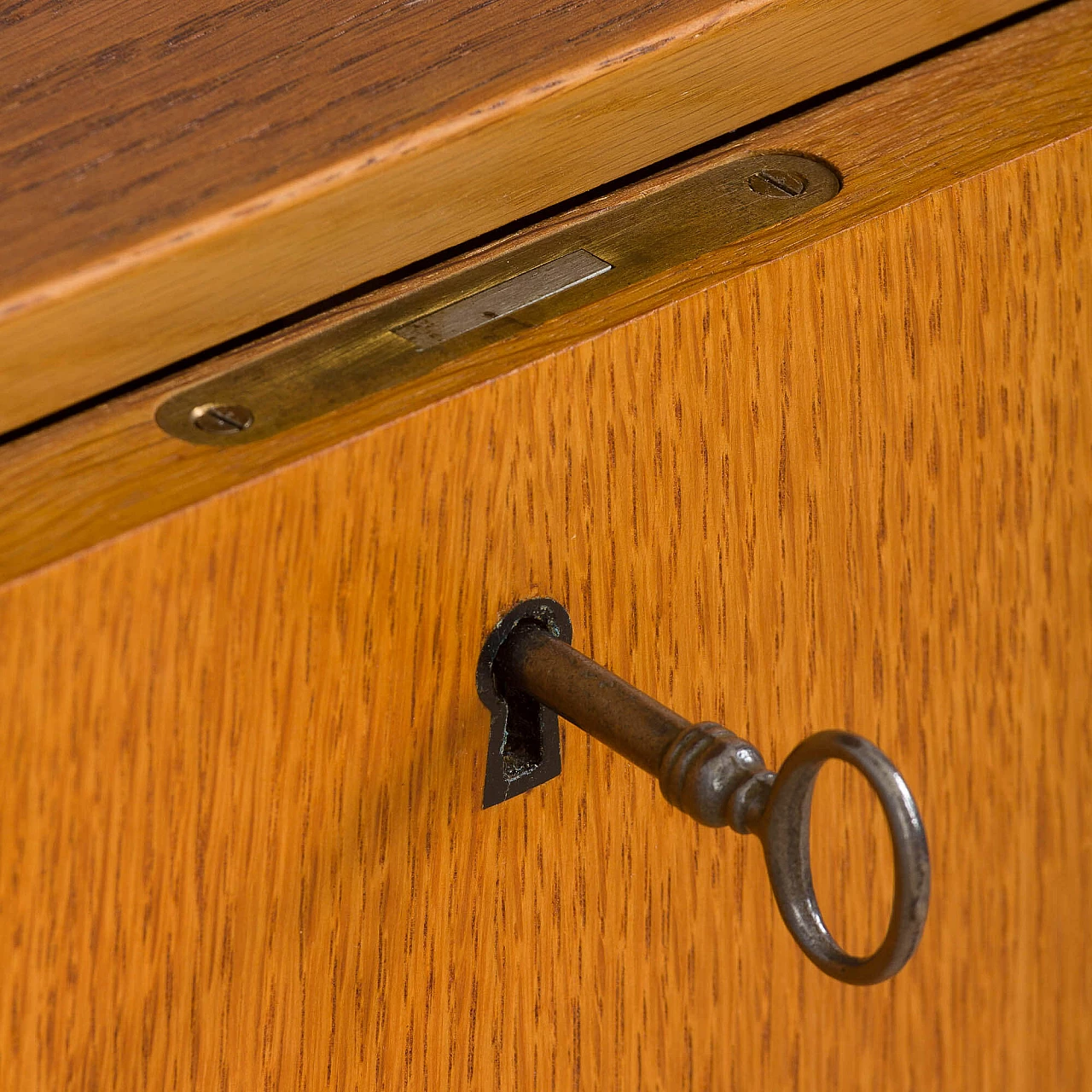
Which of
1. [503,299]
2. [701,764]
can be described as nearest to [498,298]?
[503,299]

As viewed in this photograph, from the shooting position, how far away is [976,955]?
0.48 meters

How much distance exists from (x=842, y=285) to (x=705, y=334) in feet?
0.14

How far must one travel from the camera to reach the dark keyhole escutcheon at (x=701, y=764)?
30 centimetres

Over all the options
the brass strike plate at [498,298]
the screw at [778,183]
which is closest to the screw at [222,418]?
the brass strike plate at [498,298]

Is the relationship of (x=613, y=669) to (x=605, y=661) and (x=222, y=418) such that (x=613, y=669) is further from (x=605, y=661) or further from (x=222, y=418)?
(x=222, y=418)

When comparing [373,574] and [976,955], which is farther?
[976,955]

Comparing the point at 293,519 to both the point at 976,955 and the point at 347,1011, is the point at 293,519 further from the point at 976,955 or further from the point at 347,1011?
the point at 976,955

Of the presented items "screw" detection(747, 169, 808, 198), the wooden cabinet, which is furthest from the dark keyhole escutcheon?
"screw" detection(747, 169, 808, 198)

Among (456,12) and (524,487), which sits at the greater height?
(456,12)

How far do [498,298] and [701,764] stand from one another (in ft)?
0.36

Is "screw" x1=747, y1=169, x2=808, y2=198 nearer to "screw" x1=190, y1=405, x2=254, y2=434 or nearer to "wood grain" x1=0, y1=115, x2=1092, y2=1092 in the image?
"wood grain" x1=0, y1=115, x2=1092, y2=1092

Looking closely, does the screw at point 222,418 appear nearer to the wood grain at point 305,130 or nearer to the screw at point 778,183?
the wood grain at point 305,130

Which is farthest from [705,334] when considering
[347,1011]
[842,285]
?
[347,1011]

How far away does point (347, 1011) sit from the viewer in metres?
0.36
